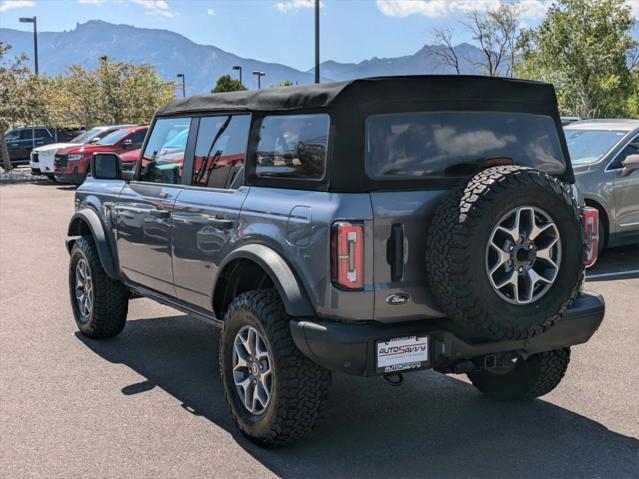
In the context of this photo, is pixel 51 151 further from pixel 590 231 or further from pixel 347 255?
pixel 347 255

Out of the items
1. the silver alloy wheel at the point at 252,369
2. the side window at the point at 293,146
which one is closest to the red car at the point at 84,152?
the side window at the point at 293,146

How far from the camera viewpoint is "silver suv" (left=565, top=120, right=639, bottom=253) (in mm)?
9000

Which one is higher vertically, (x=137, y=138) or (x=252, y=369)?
(x=137, y=138)

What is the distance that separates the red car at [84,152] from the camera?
20.6m

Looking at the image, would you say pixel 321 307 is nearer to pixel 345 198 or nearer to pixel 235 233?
pixel 345 198

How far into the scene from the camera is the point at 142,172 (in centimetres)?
564

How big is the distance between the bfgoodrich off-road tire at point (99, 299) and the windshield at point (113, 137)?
1499cm

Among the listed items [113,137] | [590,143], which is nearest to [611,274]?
[590,143]

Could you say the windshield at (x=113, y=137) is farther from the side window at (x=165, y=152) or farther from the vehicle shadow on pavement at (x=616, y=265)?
the side window at (x=165, y=152)

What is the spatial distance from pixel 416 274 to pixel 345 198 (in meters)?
0.49

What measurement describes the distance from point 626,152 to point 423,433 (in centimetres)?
633

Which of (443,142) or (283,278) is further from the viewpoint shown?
(443,142)

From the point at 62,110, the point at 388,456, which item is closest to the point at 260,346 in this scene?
the point at 388,456

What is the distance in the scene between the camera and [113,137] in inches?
820
